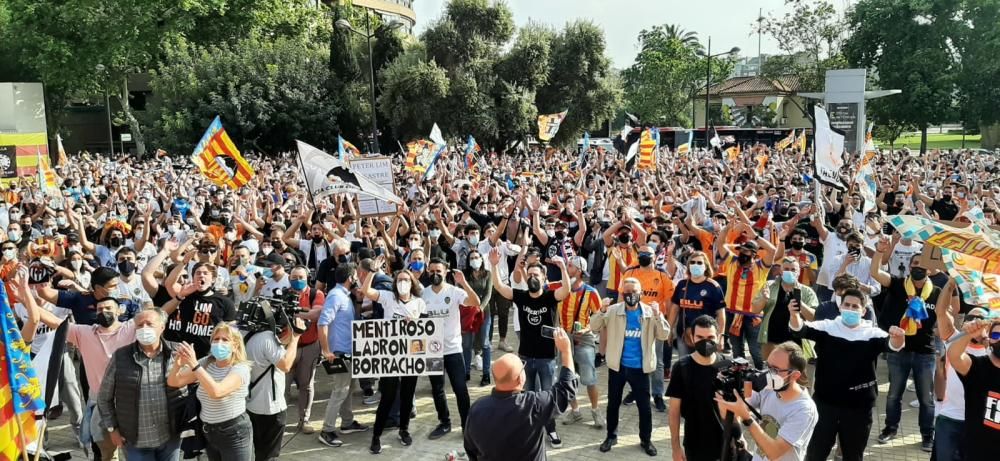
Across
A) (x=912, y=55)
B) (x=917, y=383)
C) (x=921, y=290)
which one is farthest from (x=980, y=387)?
(x=912, y=55)

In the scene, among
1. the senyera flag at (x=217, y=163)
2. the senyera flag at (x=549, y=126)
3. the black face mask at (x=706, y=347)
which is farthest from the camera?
the senyera flag at (x=549, y=126)

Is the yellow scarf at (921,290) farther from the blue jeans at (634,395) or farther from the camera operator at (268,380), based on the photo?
the camera operator at (268,380)

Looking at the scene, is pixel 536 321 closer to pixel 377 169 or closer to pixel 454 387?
pixel 454 387

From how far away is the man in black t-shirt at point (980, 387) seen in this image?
15.2 feet

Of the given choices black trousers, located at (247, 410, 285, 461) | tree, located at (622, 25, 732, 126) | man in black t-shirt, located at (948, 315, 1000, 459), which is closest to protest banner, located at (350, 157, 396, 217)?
black trousers, located at (247, 410, 285, 461)

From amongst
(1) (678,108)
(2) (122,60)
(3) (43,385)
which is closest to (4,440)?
(3) (43,385)

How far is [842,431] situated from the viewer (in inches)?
217

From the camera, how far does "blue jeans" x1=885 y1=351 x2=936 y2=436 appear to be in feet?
22.1

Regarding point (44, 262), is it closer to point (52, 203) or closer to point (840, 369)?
point (840, 369)

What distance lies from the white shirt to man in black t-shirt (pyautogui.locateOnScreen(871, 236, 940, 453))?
3842 mm

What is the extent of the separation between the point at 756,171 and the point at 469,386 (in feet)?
47.8

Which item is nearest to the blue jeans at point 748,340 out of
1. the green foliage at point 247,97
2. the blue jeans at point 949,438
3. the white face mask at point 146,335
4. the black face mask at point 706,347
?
the blue jeans at point 949,438

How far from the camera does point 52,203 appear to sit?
15641 mm

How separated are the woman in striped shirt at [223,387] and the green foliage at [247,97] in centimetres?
3505
